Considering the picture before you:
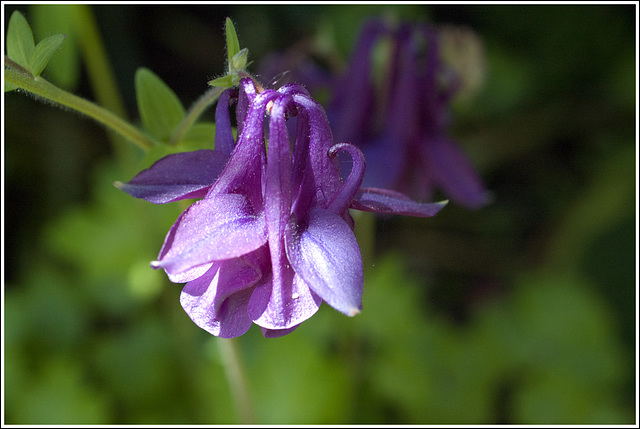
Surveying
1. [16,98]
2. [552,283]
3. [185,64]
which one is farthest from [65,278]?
[552,283]

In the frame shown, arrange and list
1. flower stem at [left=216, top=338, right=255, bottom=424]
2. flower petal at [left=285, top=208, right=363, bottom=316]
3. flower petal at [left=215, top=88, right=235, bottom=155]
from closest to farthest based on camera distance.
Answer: flower petal at [left=285, top=208, right=363, bottom=316] → flower petal at [left=215, top=88, right=235, bottom=155] → flower stem at [left=216, top=338, right=255, bottom=424]

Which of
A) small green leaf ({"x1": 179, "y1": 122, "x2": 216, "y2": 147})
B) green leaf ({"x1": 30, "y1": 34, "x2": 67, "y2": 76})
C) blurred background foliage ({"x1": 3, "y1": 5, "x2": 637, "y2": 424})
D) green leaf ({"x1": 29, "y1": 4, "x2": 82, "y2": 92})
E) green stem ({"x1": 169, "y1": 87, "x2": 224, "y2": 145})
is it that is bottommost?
blurred background foliage ({"x1": 3, "y1": 5, "x2": 637, "y2": 424})

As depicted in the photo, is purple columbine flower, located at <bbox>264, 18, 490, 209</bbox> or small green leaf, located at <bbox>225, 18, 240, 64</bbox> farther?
purple columbine flower, located at <bbox>264, 18, 490, 209</bbox>

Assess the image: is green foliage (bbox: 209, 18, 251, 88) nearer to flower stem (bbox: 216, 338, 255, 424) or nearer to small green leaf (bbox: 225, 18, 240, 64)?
small green leaf (bbox: 225, 18, 240, 64)

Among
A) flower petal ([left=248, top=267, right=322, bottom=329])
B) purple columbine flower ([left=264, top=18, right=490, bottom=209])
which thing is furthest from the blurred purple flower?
flower petal ([left=248, top=267, right=322, bottom=329])

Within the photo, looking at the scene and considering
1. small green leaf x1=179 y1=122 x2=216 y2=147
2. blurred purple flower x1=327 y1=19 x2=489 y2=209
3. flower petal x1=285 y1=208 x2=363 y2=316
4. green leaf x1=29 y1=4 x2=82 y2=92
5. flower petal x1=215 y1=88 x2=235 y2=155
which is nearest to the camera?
flower petal x1=285 y1=208 x2=363 y2=316

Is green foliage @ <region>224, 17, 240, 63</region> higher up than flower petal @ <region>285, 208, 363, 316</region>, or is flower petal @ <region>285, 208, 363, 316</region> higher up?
green foliage @ <region>224, 17, 240, 63</region>
